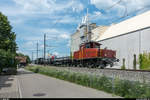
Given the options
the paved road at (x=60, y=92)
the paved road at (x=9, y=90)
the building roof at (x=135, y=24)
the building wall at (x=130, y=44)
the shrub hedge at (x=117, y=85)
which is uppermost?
the building roof at (x=135, y=24)

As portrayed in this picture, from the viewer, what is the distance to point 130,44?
29984 mm

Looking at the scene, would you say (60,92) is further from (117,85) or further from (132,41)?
(132,41)

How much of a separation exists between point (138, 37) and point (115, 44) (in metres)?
7.17

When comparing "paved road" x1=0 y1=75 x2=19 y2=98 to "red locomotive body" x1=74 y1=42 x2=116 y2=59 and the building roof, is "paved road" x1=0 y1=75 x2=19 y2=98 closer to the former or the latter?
"red locomotive body" x1=74 y1=42 x2=116 y2=59

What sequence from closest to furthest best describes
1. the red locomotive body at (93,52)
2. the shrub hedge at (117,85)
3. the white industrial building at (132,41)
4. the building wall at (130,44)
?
the shrub hedge at (117,85)
the red locomotive body at (93,52)
the building wall at (130,44)
the white industrial building at (132,41)

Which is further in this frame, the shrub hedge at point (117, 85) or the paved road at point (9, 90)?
the paved road at point (9, 90)

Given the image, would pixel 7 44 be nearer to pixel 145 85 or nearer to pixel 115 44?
pixel 115 44

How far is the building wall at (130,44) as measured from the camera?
26.5 meters

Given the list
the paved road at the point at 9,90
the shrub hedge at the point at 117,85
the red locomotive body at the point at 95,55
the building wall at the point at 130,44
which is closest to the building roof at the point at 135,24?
the building wall at the point at 130,44

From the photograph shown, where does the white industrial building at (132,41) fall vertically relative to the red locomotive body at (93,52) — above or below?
above

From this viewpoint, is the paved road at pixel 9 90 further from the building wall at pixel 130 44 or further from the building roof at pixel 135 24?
the building roof at pixel 135 24

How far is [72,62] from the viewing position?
79.9 ft

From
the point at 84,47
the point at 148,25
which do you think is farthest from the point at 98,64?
the point at 148,25

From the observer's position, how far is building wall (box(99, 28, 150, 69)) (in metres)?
26.5
